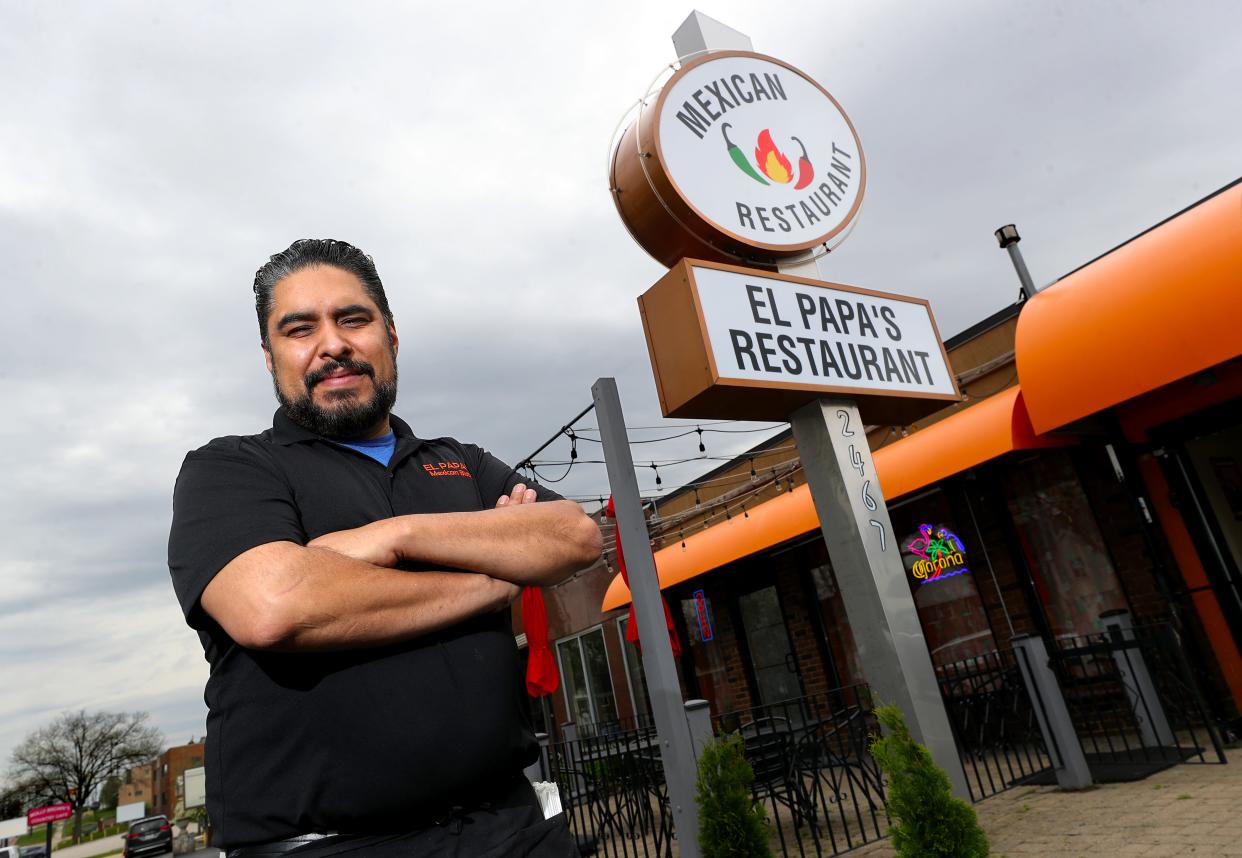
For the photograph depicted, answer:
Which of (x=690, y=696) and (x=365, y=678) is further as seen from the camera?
(x=690, y=696)

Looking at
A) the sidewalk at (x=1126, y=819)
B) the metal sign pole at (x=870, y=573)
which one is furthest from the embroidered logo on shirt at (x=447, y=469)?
the sidewalk at (x=1126, y=819)

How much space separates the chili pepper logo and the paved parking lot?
15.7 ft

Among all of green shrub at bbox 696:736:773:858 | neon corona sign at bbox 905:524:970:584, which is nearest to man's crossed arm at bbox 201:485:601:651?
green shrub at bbox 696:736:773:858

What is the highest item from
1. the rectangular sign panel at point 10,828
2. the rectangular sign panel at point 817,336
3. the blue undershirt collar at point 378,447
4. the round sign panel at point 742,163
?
the round sign panel at point 742,163

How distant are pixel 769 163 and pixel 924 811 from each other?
14.6 feet

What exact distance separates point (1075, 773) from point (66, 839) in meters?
90.2

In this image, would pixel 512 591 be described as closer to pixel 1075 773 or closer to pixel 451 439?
pixel 451 439

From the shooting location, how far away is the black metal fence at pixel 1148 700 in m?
5.84

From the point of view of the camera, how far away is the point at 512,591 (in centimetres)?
171

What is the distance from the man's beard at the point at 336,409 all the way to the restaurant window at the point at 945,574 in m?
8.06

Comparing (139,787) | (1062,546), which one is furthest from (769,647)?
(139,787)

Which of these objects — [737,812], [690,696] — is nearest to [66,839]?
[690,696]

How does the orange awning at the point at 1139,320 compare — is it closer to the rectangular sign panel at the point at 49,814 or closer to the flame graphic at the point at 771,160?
the flame graphic at the point at 771,160

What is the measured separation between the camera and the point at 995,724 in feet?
25.5
